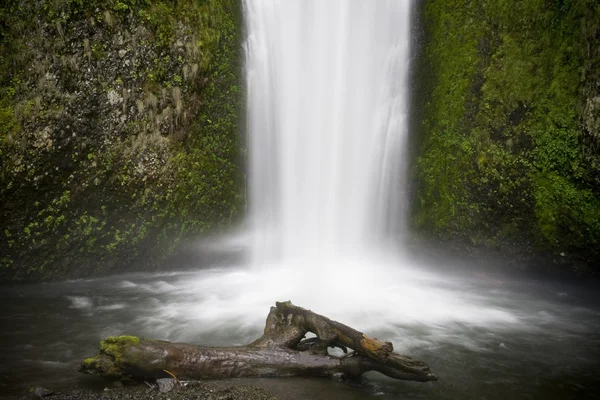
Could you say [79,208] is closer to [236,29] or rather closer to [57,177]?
[57,177]

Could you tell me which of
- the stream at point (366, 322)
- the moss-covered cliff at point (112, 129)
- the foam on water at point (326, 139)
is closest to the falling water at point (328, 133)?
the foam on water at point (326, 139)

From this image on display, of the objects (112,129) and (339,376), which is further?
(112,129)

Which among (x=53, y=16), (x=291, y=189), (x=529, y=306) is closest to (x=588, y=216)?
(x=529, y=306)

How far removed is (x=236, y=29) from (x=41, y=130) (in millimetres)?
4562

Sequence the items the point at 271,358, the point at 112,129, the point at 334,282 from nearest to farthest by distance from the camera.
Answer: the point at 271,358 < the point at 112,129 < the point at 334,282

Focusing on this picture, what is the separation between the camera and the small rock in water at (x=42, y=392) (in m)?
3.70

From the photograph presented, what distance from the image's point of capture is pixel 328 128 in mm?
11008

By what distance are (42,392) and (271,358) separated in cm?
196

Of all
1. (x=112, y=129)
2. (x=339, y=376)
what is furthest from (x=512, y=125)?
(x=112, y=129)

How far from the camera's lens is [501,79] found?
29.7 feet

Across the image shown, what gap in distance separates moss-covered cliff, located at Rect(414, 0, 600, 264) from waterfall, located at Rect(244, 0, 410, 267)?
0.75 metres

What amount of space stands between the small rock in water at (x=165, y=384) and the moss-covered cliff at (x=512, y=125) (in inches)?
299

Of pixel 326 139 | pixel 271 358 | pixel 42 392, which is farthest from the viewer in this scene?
pixel 326 139

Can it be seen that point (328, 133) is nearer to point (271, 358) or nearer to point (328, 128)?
point (328, 128)
